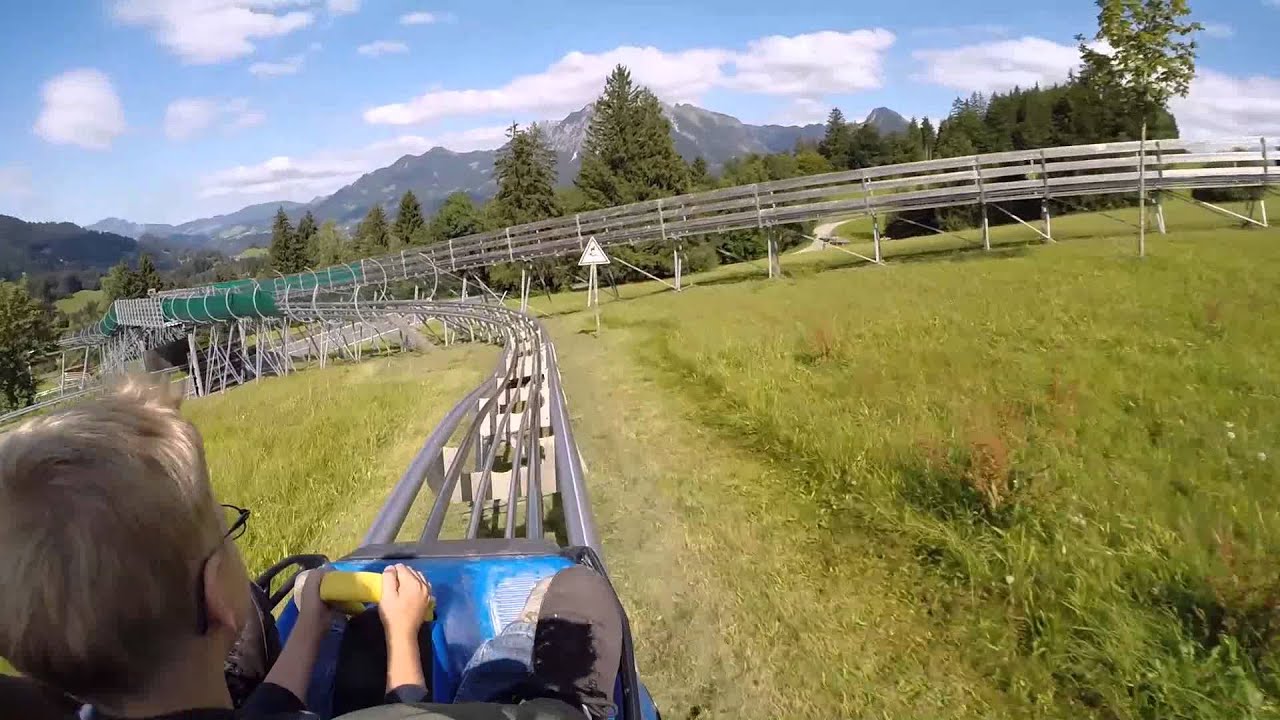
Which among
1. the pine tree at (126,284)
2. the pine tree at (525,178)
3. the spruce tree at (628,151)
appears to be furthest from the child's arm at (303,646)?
the pine tree at (126,284)

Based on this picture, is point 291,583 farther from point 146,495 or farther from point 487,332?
point 487,332

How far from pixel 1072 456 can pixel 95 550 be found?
5758mm

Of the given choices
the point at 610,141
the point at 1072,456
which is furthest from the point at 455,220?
the point at 1072,456

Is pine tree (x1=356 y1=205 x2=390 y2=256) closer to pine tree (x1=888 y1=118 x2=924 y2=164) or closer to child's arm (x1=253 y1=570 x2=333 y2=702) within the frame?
pine tree (x1=888 y1=118 x2=924 y2=164)

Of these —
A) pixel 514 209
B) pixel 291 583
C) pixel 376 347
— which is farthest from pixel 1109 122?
pixel 291 583

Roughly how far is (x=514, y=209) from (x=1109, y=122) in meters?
45.3

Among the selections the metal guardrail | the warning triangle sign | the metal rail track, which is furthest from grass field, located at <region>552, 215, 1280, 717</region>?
the metal guardrail

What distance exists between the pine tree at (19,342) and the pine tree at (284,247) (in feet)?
108

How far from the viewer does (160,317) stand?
117ft

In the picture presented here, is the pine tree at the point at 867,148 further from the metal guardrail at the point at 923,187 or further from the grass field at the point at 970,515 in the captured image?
the grass field at the point at 970,515

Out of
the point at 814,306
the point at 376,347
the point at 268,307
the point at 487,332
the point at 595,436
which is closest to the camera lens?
the point at 595,436

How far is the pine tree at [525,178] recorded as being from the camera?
190ft

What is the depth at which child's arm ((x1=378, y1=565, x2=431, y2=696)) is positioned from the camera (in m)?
2.03

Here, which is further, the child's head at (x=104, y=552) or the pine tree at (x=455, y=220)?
the pine tree at (x=455, y=220)
